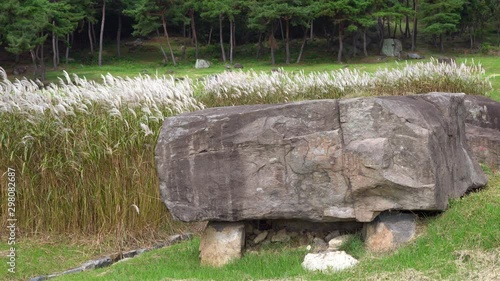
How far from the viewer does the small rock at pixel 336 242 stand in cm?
536

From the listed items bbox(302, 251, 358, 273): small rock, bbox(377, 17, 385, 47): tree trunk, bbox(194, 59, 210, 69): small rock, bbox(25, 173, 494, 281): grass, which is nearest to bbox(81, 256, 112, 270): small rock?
bbox(25, 173, 494, 281): grass

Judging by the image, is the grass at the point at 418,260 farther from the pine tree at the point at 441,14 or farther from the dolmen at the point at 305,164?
the pine tree at the point at 441,14

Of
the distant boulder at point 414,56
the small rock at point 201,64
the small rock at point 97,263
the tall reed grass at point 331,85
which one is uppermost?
the tall reed grass at point 331,85

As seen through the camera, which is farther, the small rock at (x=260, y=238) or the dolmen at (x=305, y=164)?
the small rock at (x=260, y=238)

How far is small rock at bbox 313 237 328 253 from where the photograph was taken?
5.45 m

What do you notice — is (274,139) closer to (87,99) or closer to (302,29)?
(87,99)

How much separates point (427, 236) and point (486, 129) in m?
4.35

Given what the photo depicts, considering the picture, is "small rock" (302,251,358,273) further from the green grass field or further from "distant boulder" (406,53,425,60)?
"distant boulder" (406,53,425,60)

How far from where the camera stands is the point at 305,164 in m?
5.30

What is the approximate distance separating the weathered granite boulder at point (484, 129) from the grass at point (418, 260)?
8.35 feet

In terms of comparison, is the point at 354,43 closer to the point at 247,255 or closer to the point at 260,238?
the point at 260,238

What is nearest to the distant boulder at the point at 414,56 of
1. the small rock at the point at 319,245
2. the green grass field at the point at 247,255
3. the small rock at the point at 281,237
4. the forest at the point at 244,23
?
the forest at the point at 244,23

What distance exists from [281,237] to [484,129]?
449 cm

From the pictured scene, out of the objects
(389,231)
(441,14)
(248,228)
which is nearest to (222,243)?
(248,228)
